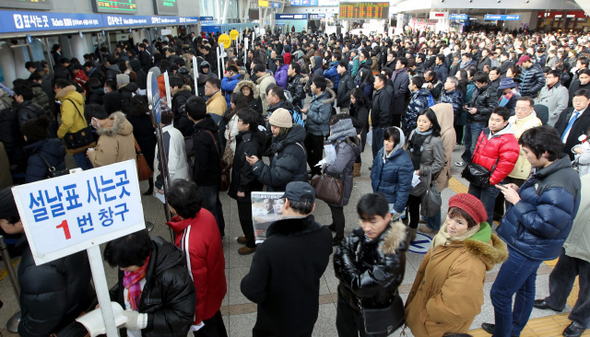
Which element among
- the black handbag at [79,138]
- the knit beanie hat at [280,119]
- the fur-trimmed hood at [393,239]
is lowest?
the black handbag at [79,138]

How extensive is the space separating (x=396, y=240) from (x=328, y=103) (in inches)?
153

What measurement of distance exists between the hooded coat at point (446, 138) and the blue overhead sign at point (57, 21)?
6.68 m

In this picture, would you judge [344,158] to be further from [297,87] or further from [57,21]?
[57,21]

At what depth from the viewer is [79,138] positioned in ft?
16.8

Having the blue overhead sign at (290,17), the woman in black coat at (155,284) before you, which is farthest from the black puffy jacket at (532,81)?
the blue overhead sign at (290,17)

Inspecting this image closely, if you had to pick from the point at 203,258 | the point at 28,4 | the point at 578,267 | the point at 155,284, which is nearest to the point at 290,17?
the point at 28,4

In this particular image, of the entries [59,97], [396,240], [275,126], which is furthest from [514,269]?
[59,97]

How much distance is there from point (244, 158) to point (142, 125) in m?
2.17

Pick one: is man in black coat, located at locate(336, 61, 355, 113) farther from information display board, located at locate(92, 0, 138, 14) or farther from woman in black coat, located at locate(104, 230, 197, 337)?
information display board, located at locate(92, 0, 138, 14)

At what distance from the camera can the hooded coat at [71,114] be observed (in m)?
5.05

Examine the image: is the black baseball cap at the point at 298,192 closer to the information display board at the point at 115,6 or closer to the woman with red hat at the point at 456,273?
the woman with red hat at the point at 456,273

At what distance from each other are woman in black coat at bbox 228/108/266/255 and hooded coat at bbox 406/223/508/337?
2051mm

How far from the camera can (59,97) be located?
5336 millimetres

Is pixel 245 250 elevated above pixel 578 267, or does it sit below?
below
